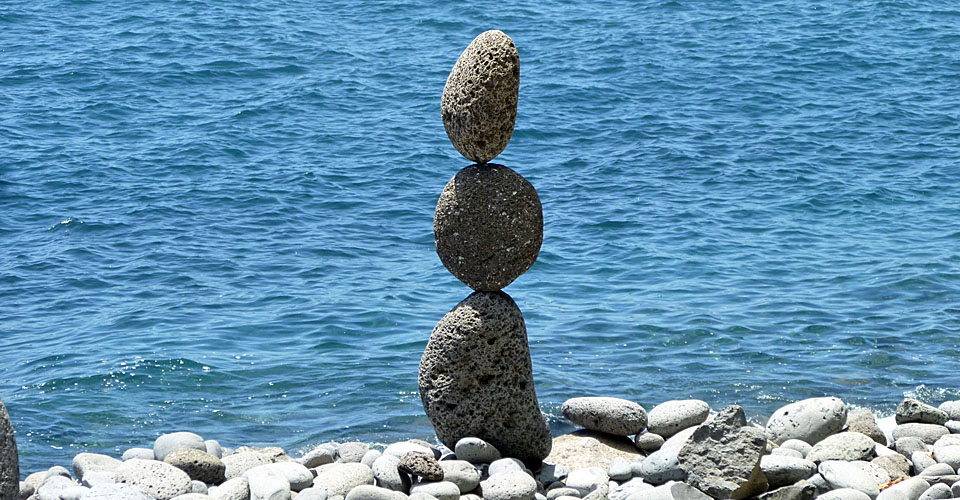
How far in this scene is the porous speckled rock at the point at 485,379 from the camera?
681 cm

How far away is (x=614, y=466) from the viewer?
6.90 meters

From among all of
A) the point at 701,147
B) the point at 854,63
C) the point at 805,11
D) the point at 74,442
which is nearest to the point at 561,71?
the point at 701,147

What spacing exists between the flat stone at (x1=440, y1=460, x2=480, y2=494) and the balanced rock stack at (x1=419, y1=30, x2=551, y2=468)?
49cm

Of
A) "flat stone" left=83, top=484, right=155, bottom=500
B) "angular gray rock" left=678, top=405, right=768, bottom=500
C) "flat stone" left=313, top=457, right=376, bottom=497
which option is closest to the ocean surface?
"flat stone" left=313, top=457, right=376, bottom=497

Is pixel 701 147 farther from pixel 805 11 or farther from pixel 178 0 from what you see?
pixel 178 0

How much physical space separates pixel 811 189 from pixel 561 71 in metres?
8.12

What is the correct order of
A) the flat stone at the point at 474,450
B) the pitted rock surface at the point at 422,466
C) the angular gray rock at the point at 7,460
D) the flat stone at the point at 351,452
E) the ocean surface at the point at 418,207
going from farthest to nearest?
the ocean surface at the point at 418,207, the flat stone at the point at 351,452, the flat stone at the point at 474,450, the pitted rock surface at the point at 422,466, the angular gray rock at the point at 7,460

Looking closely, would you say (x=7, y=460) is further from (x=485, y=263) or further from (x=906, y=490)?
(x=906, y=490)

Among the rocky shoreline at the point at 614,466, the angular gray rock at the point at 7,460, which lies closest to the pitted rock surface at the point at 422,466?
the rocky shoreline at the point at 614,466

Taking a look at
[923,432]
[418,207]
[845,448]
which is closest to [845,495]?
[845,448]

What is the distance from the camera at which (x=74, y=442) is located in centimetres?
845

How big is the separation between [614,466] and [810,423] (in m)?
1.65

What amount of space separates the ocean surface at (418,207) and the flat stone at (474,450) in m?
1.83

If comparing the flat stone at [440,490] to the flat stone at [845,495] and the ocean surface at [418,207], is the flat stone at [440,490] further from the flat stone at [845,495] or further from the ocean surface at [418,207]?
the ocean surface at [418,207]
